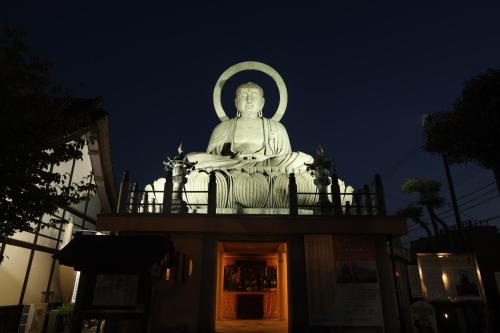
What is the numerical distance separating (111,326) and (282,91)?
9.38 metres

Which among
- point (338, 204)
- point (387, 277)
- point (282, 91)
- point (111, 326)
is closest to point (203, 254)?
point (111, 326)

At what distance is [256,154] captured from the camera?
36.5ft

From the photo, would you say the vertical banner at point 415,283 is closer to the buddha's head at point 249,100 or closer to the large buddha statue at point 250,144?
the large buddha statue at point 250,144

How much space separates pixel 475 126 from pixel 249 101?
313 inches

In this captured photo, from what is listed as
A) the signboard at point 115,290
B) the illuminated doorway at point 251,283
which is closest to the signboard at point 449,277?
the illuminated doorway at point 251,283

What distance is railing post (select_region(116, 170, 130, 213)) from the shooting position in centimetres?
709

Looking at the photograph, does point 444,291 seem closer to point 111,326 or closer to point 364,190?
point 364,190

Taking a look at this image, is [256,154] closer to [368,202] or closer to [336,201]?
[336,201]

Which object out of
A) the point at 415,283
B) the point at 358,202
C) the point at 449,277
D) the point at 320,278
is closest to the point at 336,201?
the point at 358,202

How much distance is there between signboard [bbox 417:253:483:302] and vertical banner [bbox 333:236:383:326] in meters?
0.89

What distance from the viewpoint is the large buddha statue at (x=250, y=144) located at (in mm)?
10156

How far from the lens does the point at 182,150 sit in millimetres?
8812

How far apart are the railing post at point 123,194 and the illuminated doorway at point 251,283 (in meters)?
2.67

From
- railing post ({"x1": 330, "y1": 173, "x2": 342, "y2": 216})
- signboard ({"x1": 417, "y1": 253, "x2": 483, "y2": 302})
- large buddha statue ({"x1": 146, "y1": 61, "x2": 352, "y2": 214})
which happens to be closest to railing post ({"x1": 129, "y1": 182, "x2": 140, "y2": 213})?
large buddha statue ({"x1": 146, "y1": 61, "x2": 352, "y2": 214})
